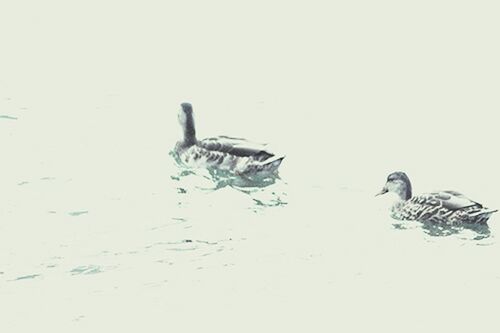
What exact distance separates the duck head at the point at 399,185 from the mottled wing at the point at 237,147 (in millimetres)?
2020

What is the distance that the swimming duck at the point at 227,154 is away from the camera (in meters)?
16.6

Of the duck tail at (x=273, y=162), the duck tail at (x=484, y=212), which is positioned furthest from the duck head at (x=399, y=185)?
the duck tail at (x=273, y=162)

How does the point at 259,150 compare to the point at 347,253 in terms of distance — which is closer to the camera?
the point at 347,253

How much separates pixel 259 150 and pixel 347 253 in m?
4.00

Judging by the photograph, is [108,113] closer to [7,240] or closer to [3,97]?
[3,97]

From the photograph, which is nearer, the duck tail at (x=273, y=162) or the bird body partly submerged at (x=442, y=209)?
the bird body partly submerged at (x=442, y=209)

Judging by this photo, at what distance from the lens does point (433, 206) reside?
14680 mm

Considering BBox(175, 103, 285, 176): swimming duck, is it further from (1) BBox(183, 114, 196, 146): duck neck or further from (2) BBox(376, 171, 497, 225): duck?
(2) BBox(376, 171, 497, 225): duck

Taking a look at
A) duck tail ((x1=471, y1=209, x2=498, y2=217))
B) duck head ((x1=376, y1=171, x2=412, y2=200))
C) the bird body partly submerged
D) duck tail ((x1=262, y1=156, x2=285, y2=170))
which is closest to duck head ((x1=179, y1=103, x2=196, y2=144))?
duck tail ((x1=262, y1=156, x2=285, y2=170))

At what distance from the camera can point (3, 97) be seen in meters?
20.9

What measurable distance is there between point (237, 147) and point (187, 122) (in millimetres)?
1691

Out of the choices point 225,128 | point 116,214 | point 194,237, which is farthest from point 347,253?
point 225,128

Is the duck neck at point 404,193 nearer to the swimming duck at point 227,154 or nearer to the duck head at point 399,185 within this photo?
the duck head at point 399,185

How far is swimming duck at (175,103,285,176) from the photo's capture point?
54.6ft
